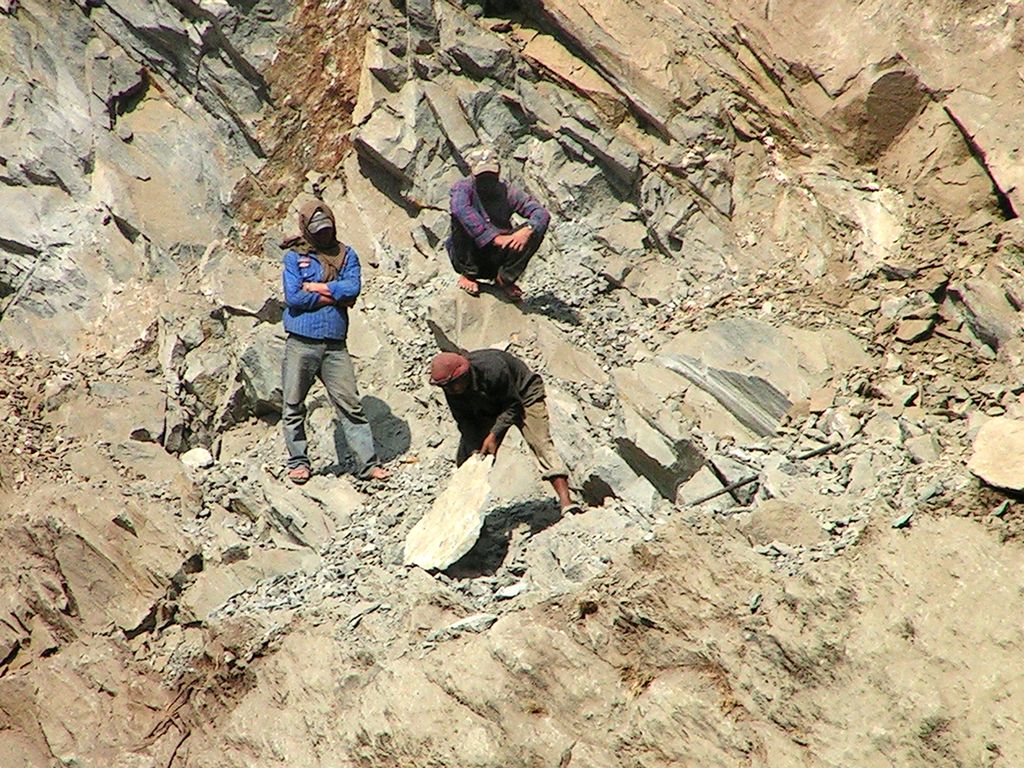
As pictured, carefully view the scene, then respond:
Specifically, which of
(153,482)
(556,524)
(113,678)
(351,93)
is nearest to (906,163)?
(556,524)

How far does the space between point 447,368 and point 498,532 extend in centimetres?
137

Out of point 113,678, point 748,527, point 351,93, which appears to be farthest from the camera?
point 351,93

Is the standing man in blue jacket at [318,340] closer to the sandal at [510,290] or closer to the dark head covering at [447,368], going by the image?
the sandal at [510,290]

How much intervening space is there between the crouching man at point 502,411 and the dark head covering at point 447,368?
0.50 feet

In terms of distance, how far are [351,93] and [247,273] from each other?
245cm

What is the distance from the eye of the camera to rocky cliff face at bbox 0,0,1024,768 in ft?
19.5

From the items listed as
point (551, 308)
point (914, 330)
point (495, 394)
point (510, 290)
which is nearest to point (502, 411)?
point (495, 394)

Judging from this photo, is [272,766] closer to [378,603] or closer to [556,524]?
[378,603]

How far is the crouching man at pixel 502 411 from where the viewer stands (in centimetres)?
775

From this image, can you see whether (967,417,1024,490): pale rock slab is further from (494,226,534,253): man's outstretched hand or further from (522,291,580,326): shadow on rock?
(522,291,580,326): shadow on rock

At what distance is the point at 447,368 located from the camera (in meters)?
7.37

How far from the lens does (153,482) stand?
30.6 feet

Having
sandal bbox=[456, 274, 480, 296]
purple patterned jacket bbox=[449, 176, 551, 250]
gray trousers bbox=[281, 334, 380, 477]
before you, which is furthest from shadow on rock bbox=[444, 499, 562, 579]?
purple patterned jacket bbox=[449, 176, 551, 250]

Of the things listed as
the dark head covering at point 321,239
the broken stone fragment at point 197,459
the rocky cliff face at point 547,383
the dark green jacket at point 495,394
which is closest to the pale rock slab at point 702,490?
the rocky cliff face at point 547,383
